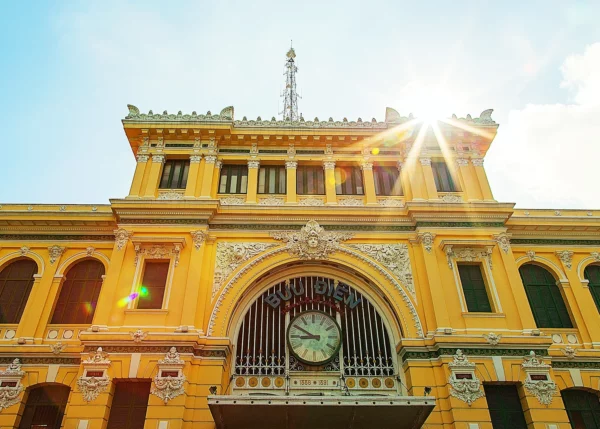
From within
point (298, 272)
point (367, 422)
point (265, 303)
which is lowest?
point (367, 422)

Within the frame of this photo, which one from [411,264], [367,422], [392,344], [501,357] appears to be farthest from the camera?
[411,264]

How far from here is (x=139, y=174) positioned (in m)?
21.2

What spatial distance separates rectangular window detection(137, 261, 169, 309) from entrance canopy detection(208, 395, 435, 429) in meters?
5.53

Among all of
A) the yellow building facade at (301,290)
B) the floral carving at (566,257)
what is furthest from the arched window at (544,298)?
the floral carving at (566,257)

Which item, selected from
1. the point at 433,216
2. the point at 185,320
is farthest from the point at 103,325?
the point at 433,216

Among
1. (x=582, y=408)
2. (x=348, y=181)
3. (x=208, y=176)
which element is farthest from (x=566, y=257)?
(x=208, y=176)

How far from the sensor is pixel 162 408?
51.2 ft

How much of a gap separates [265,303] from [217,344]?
275cm

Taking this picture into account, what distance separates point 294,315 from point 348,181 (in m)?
7.19

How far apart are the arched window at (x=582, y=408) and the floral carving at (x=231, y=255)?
13.0 m

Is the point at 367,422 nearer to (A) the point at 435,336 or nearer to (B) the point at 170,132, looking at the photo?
(A) the point at 435,336

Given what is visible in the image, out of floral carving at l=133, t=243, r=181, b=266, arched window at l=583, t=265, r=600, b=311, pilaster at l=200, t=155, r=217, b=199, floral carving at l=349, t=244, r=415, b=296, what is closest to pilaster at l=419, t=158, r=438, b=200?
floral carving at l=349, t=244, r=415, b=296

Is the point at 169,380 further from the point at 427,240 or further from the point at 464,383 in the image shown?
the point at 427,240

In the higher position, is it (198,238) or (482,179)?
(482,179)
